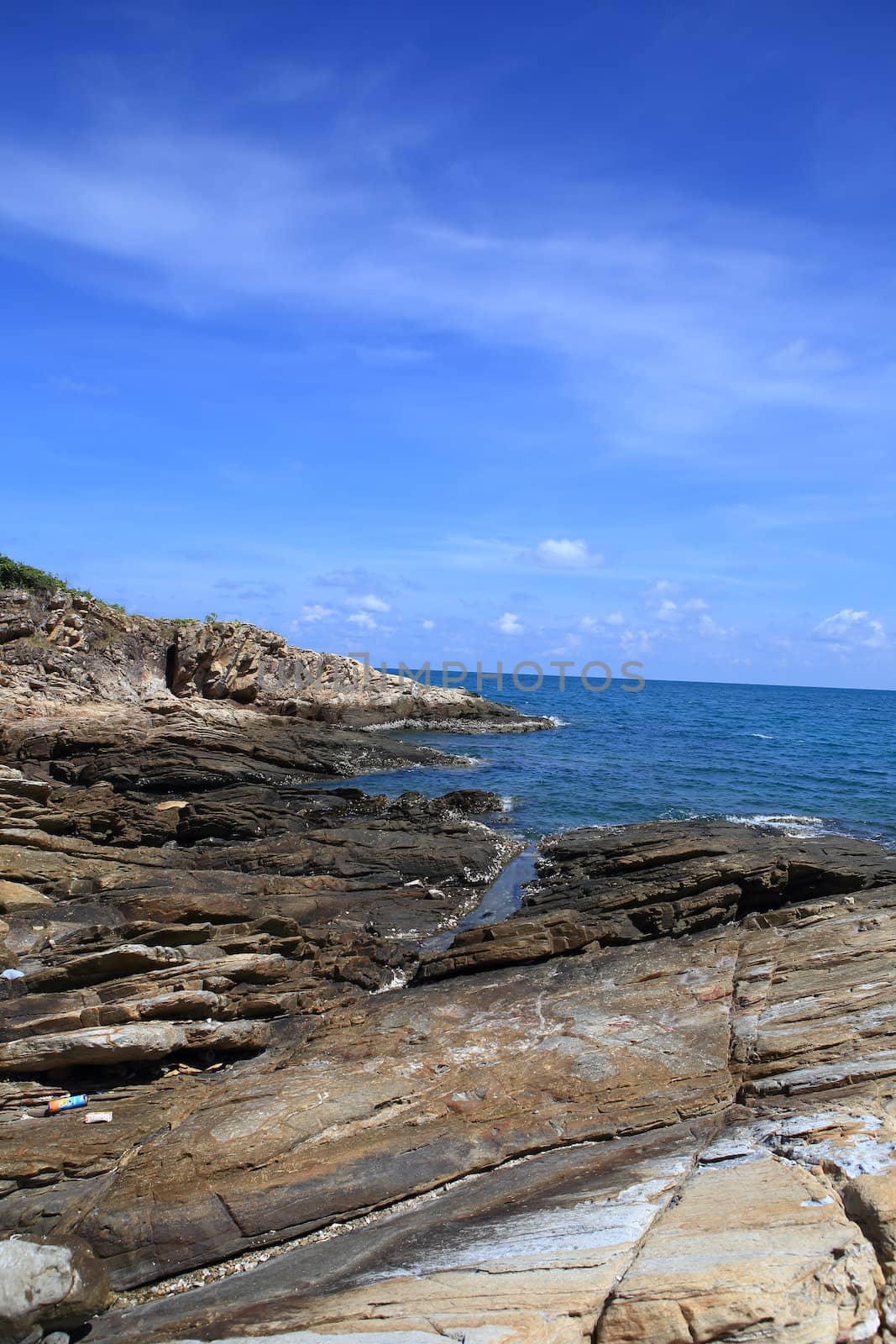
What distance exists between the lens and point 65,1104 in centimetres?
988

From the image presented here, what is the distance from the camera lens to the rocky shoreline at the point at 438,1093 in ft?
20.5

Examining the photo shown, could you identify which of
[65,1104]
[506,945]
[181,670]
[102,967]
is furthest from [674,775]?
[65,1104]

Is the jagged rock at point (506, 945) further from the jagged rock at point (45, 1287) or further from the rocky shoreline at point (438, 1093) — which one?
the jagged rock at point (45, 1287)

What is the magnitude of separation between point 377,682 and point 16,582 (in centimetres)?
2341

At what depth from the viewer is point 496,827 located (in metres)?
28.0

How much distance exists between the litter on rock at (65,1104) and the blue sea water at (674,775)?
18.9m

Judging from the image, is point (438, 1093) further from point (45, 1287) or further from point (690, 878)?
point (690, 878)

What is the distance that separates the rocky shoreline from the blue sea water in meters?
8.70

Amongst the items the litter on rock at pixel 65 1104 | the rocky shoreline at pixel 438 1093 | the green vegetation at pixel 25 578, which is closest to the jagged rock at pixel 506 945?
the rocky shoreline at pixel 438 1093

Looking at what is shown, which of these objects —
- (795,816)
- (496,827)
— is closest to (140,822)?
(496,827)

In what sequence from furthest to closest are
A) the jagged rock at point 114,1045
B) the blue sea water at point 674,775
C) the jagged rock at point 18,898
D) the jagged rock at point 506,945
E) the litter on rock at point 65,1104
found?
the blue sea water at point 674,775
the jagged rock at point 18,898
the jagged rock at point 506,945
the jagged rock at point 114,1045
the litter on rock at point 65,1104

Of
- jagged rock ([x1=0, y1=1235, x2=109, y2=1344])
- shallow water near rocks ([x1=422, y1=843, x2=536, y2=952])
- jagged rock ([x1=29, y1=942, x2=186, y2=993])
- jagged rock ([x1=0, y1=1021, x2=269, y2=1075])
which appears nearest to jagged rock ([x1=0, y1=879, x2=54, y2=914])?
jagged rock ([x1=29, y1=942, x2=186, y2=993])

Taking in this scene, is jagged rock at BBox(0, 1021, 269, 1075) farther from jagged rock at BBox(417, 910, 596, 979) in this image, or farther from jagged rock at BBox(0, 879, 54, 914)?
jagged rock at BBox(0, 879, 54, 914)

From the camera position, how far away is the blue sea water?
30.4 meters
